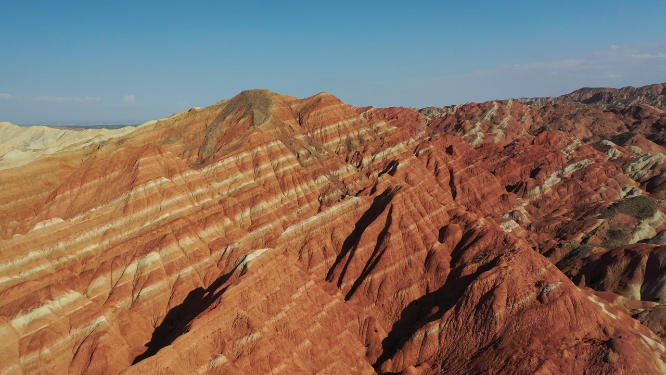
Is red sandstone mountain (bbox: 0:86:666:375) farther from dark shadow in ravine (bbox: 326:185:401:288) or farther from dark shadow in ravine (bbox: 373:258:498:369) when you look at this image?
dark shadow in ravine (bbox: 326:185:401:288)

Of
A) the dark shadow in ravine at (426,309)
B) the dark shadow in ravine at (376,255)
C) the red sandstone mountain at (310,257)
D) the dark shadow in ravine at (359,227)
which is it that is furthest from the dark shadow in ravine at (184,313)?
the dark shadow in ravine at (426,309)

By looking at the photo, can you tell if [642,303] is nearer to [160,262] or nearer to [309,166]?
[309,166]

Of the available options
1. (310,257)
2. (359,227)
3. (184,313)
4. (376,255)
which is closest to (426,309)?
(376,255)

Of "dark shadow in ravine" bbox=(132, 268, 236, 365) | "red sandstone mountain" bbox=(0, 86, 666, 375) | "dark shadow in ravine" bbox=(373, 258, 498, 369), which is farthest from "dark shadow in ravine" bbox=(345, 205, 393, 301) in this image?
"dark shadow in ravine" bbox=(132, 268, 236, 365)

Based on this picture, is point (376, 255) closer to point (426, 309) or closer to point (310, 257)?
point (310, 257)

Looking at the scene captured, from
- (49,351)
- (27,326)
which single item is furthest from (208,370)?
(27,326)
